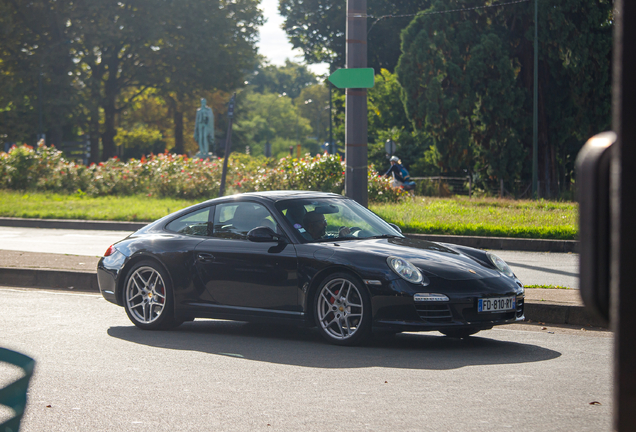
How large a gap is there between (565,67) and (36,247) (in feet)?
70.0

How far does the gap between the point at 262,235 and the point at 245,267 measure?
343 millimetres

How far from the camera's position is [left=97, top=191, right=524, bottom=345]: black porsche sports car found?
22.1ft

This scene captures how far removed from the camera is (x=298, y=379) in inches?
227

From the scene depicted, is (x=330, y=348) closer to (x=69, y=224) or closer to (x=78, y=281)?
(x=78, y=281)

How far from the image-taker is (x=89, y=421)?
4719mm

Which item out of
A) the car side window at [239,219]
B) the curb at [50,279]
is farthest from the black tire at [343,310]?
the curb at [50,279]

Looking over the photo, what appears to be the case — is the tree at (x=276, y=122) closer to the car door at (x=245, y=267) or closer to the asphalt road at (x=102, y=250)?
the asphalt road at (x=102, y=250)

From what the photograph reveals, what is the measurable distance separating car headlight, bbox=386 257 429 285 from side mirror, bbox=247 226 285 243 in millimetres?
1131

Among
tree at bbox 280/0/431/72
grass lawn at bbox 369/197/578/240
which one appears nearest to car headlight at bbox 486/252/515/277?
grass lawn at bbox 369/197/578/240

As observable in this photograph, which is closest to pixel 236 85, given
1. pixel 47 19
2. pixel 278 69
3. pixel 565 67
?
pixel 47 19

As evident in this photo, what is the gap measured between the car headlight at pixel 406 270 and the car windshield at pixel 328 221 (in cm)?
81

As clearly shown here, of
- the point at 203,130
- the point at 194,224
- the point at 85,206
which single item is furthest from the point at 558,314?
the point at 203,130

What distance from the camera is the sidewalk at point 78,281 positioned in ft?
26.9

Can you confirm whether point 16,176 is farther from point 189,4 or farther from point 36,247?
point 189,4
